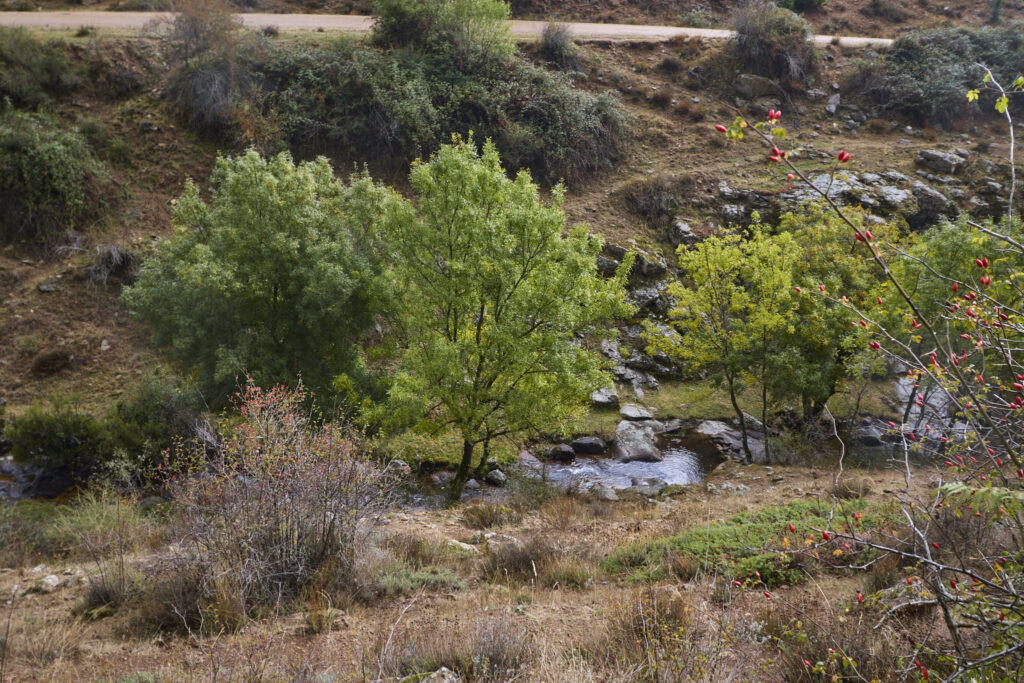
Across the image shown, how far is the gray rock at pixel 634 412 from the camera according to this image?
19.7 m

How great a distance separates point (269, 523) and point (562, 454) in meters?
12.2

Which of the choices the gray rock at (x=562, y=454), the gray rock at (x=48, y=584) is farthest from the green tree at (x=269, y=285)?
the gray rock at (x=562, y=454)

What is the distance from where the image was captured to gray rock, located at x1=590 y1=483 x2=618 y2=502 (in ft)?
46.0

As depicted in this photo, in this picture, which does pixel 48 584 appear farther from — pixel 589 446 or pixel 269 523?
pixel 589 446

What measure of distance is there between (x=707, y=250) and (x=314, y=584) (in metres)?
11.8

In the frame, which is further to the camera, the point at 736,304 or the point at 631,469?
the point at 631,469

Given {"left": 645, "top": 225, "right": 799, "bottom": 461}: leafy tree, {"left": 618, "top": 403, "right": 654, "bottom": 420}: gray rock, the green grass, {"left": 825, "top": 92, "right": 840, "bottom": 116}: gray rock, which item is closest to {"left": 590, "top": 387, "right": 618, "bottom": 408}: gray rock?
{"left": 618, "top": 403, "right": 654, "bottom": 420}: gray rock

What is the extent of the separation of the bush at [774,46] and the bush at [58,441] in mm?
31087

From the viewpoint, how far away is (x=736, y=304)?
1477 cm

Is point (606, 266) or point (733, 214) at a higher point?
point (733, 214)

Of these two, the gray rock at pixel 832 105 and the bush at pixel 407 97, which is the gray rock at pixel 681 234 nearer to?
the bush at pixel 407 97

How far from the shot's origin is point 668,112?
29719 millimetres

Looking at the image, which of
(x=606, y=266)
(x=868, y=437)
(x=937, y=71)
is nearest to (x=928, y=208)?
(x=937, y=71)

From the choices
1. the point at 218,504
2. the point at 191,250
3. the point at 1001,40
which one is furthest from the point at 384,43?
the point at 1001,40
